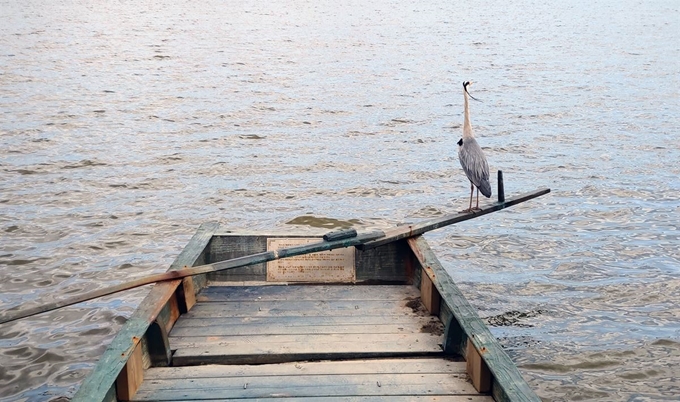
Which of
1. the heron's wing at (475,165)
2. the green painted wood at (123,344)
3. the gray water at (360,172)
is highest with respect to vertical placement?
the heron's wing at (475,165)

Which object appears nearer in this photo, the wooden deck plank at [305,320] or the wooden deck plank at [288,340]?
the wooden deck plank at [288,340]

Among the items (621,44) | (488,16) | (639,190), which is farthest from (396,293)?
(488,16)

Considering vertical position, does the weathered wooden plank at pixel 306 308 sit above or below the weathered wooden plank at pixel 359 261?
below

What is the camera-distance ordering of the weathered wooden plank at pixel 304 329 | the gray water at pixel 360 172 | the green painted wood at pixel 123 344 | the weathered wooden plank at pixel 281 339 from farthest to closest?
the gray water at pixel 360 172 < the weathered wooden plank at pixel 304 329 < the weathered wooden plank at pixel 281 339 < the green painted wood at pixel 123 344

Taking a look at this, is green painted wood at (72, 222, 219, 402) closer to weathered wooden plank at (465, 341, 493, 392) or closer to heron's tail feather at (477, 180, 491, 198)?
weathered wooden plank at (465, 341, 493, 392)

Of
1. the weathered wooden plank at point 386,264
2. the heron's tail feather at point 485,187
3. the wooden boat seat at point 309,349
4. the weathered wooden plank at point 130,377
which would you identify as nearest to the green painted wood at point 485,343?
the wooden boat seat at point 309,349

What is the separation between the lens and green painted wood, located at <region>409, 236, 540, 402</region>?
14.9 ft

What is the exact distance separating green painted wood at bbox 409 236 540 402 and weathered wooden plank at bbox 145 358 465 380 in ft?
0.98

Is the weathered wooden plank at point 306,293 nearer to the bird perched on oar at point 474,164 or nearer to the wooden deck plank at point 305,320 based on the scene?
the wooden deck plank at point 305,320

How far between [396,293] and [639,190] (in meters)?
7.96

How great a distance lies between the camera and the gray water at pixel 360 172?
8.48 m

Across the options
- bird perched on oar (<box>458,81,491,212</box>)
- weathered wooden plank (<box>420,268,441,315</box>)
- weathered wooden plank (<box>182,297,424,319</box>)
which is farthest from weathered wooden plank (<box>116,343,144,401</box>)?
bird perched on oar (<box>458,81,491,212</box>)

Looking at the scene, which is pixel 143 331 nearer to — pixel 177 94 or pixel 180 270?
pixel 180 270

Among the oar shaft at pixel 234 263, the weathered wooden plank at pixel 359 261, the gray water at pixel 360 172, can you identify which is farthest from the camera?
the gray water at pixel 360 172
